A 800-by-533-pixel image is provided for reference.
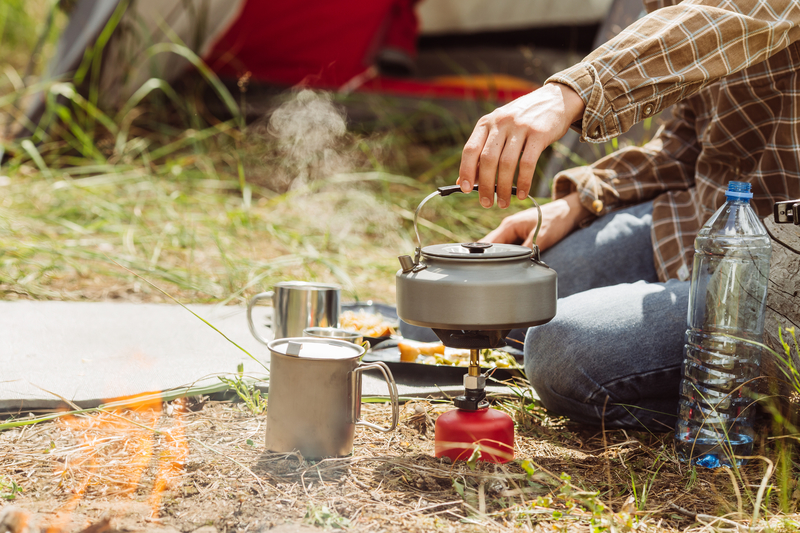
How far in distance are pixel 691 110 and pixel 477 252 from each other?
2.81 ft

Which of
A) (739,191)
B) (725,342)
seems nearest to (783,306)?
(725,342)

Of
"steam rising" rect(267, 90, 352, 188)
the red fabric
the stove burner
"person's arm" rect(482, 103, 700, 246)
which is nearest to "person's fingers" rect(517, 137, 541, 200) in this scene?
the stove burner

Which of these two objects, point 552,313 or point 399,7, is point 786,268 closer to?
point 552,313

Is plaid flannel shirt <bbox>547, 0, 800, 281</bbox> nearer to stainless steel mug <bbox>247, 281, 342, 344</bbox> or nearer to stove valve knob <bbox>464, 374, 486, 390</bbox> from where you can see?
stove valve knob <bbox>464, 374, 486, 390</bbox>

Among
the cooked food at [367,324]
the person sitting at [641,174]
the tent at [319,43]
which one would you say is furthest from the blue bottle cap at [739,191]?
the tent at [319,43]

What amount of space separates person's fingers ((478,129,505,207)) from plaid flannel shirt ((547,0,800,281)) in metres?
0.17

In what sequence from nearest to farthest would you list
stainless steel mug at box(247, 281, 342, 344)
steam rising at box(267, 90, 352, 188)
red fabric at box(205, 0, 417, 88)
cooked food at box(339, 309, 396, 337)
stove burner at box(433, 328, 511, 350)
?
stove burner at box(433, 328, 511, 350)
stainless steel mug at box(247, 281, 342, 344)
cooked food at box(339, 309, 396, 337)
steam rising at box(267, 90, 352, 188)
red fabric at box(205, 0, 417, 88)

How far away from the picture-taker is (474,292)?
3.36 ft

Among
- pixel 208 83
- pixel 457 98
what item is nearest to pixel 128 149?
pixel 208 83

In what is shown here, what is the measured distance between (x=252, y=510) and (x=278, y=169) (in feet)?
9.62

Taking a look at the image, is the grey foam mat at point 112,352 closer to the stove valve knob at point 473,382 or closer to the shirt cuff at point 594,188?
the stove valve knob at point 473,382

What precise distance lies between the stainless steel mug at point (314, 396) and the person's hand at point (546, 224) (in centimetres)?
59

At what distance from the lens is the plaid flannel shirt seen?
1.15 meters

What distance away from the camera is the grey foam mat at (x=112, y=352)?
142 centimetres
